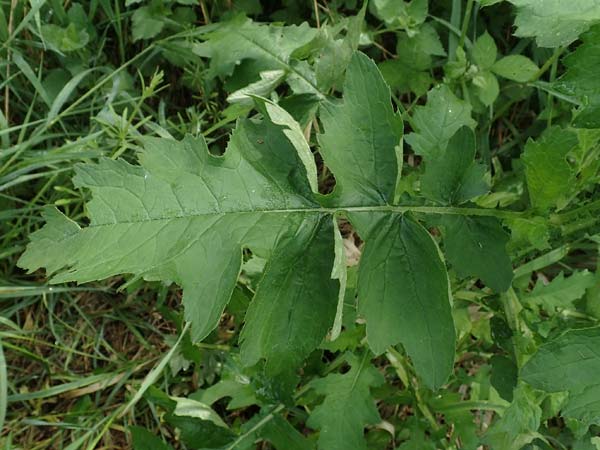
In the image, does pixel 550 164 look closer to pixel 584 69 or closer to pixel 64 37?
pixel 584 69

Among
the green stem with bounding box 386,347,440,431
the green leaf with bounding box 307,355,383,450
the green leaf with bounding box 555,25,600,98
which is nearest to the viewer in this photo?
the green leaf with bounding box 555,25,600,98

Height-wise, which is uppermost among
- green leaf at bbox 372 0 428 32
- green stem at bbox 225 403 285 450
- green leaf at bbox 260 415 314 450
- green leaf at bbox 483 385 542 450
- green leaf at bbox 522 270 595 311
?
green leaf at bbox 372 0 428 32

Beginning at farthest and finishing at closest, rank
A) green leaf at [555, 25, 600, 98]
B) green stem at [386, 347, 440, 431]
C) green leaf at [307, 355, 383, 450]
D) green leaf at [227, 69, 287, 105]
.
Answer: green stem at [386, 347, 440, 431], green leaf at [227, 69, 287, 105], green leaf at [307, 355, 383, 450], green leaf at [555, 25, 600, 98]

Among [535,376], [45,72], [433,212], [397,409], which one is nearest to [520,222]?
[433,212]

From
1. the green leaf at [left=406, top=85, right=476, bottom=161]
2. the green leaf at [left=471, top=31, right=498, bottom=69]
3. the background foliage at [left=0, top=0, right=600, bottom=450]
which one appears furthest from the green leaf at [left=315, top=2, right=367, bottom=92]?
the green leaf at [left=471, top=31, right=498, bottom=69]

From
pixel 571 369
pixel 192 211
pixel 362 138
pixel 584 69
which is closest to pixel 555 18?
pixel 584 69

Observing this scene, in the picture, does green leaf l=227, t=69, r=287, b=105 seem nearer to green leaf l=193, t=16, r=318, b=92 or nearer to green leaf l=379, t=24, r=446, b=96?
green leaf l=193, t=16, r=318, b=92

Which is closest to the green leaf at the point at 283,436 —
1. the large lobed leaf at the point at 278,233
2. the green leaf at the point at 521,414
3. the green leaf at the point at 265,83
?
the green leaf at the point at 521,414
